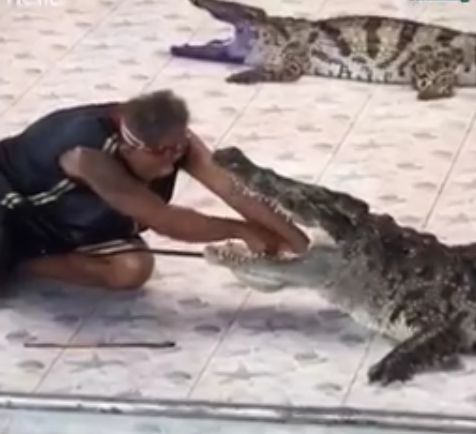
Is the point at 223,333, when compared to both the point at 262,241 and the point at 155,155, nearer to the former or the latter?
the point at 262,241

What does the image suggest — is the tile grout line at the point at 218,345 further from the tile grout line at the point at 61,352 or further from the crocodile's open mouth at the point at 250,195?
the tile grout line at the point at 61,352

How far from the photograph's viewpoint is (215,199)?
9.39 ft

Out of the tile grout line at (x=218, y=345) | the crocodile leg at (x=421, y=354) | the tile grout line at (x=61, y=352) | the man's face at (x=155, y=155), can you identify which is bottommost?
the crocodile leg at (x=421, y=354)

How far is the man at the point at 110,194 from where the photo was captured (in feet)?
9.10

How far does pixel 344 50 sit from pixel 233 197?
852 mm

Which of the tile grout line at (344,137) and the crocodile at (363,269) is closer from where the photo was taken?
the crocodile at (363,269)

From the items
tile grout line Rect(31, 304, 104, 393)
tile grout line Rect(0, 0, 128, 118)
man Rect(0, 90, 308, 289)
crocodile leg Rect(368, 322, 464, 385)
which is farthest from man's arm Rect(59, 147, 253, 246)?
tile grout line Rect(0, 0, 128, 118)

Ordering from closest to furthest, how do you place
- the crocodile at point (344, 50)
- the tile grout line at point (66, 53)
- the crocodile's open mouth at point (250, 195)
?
the crocodile's open mouth at point (250, 195), the tile grout line at point (66, 53), the crocodile at point (344, 50)

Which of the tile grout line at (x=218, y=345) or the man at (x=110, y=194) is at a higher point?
the man at (x=110, y=194)

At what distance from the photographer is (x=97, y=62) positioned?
3.36m

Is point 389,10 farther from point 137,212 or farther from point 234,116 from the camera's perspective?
point 137,212

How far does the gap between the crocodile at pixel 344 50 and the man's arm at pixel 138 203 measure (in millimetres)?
603

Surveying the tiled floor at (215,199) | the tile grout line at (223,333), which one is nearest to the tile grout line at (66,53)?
the tiled floor at (215,199)

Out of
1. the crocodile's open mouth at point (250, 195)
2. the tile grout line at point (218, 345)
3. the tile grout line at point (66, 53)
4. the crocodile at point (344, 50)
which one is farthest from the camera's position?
the crocodile at point (344, 50)
